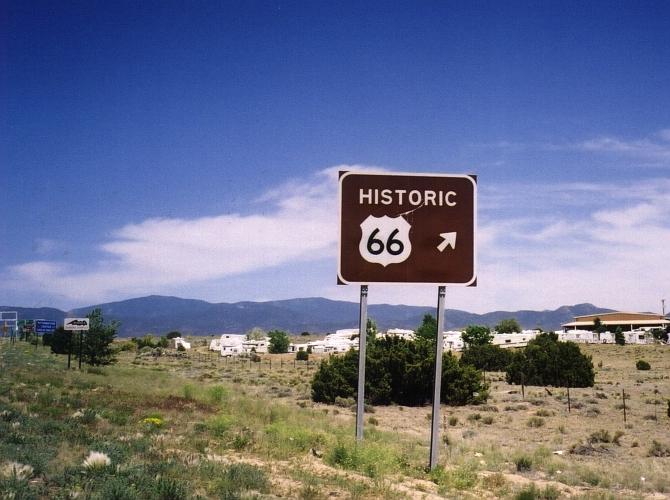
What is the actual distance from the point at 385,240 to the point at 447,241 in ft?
3.40

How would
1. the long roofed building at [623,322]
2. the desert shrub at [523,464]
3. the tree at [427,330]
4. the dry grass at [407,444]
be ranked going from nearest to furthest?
the dry grass at [407,444]
the desert shrub at [523,464]
the tree at [427,330]
the long roofed building at [623,322]

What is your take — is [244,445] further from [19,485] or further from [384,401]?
[384,401]

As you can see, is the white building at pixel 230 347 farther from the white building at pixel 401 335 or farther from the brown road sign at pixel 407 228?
the brown road sign at pixel 407 228

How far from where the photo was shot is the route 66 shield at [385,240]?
960 cm

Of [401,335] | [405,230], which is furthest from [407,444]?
[401,335]

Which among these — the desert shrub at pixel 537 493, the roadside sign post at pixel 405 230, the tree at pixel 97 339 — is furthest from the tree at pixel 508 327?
the roadside sign post at pixel 405 230

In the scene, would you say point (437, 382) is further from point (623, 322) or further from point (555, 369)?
point (623, 322)

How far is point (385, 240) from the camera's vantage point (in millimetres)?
9672

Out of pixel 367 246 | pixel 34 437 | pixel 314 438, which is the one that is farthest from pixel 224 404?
pixel 367 246

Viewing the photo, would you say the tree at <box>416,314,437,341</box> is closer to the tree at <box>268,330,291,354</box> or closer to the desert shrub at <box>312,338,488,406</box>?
the desert shrub at <box>312,338,488,406</box>

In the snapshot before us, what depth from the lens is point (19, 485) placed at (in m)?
5.73

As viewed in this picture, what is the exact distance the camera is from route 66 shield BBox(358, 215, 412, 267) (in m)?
9.60

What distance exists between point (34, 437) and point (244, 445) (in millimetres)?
3331

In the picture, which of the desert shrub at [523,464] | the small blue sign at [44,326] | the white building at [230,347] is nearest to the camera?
the desert shrub at [523,464]
